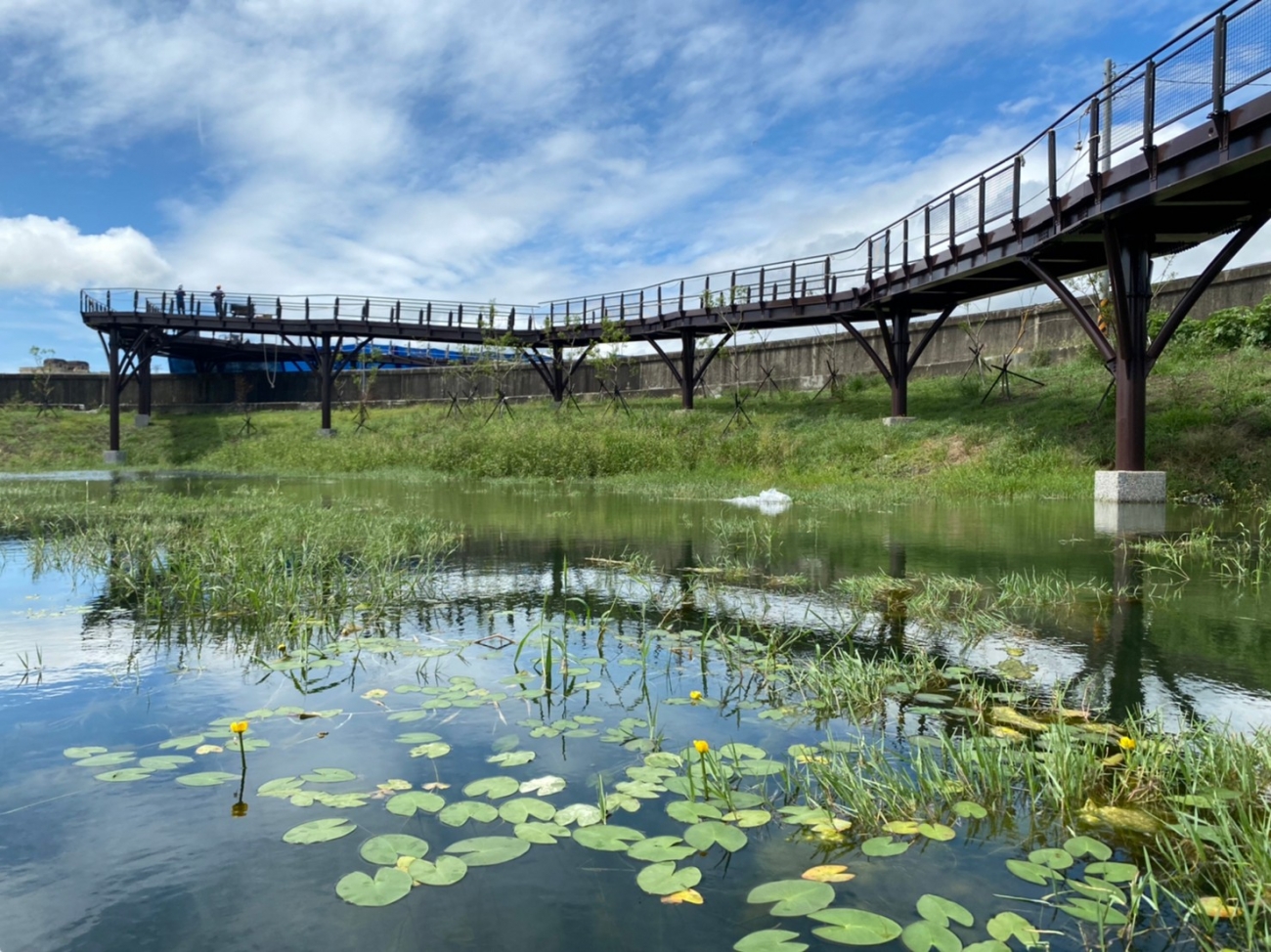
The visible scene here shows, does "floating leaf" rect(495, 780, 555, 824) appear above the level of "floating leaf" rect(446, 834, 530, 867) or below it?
above

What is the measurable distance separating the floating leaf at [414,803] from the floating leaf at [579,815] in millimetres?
412

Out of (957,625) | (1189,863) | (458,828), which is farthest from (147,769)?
(957,625)

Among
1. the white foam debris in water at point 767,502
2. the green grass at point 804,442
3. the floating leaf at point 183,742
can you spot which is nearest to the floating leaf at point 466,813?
the floating leaf at point 183,742

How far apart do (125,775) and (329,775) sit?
0.76 m

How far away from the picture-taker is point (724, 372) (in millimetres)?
35875

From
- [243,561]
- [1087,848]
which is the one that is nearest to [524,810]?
[1087,848]

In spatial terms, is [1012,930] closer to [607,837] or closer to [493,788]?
[607,837]

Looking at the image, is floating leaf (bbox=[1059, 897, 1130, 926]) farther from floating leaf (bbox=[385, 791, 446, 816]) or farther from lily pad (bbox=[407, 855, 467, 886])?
floating leaf (bbox=[385, 791, 446, 816])

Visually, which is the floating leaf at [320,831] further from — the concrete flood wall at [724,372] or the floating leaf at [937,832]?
the concrete flood wall at [724,372]

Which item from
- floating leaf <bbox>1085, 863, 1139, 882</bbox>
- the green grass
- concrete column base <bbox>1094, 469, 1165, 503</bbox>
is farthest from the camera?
the green grass

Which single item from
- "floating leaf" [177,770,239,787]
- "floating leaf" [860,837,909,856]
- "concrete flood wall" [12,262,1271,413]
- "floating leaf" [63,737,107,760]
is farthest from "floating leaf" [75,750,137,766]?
"concrete flood wall" [12,262,1271,413]

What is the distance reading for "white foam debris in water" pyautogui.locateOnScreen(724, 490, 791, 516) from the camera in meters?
14.6

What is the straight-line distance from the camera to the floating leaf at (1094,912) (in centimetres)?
218

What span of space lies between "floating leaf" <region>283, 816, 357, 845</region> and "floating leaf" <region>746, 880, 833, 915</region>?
4.17 feet
